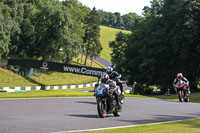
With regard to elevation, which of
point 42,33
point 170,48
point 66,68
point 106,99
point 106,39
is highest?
point 106,39

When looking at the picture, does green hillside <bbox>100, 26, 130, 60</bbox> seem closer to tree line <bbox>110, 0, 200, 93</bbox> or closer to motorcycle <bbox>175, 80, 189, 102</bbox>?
tree line <bbox>110, 0, 200, 93</bbox>

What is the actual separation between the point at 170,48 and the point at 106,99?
1597 inches

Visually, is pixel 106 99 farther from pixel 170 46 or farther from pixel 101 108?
pixel 170 46

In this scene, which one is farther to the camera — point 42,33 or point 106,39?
point 106,39

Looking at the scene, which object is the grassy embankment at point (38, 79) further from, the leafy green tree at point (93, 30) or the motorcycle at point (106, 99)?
the motorcycle at point (106, 99)

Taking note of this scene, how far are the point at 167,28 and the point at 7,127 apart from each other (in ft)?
152

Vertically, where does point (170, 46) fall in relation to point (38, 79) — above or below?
above

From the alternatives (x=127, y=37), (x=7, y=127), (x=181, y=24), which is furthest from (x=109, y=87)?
(x=127, y=37)

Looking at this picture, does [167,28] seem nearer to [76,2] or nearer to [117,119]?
[117,119]

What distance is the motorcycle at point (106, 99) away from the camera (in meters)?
13.4

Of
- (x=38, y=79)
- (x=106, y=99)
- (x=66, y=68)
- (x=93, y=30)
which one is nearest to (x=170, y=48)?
(x=66, y=68)

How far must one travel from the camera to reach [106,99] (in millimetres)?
13812

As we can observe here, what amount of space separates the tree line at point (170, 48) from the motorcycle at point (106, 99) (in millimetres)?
37622

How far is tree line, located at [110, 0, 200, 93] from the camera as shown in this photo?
51125 millimetres
